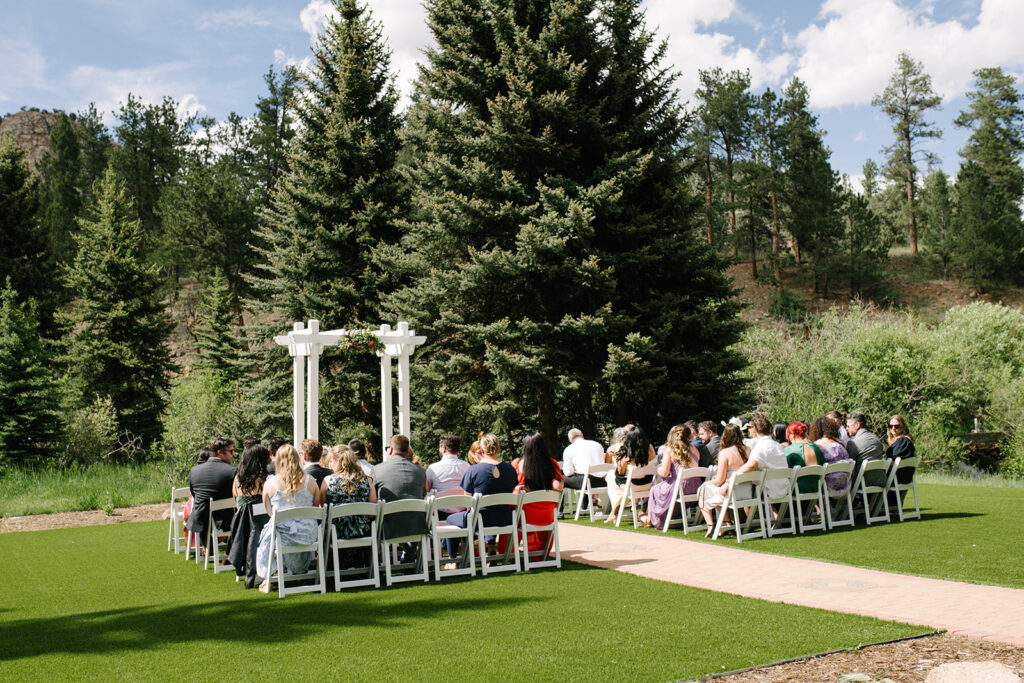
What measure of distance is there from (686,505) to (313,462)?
5.32 meters

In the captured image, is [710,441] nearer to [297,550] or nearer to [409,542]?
[409,542]

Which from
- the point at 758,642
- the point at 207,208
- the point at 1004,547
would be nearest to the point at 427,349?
the point at 1004,547

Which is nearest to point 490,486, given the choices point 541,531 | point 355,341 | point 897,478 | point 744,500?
point 541,531

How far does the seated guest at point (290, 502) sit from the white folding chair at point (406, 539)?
0.69m

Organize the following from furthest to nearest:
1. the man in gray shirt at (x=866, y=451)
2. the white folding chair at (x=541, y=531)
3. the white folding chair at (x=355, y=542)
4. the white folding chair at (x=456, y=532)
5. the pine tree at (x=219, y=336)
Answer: the pine tree at (x=219, y=336) < the man in gray shirt at (x=866, y=451) < the white folding chair at (x=541, y=531) < the white folding chair at (x=456, y=532) < the white folding chair at (x=355, y=542)

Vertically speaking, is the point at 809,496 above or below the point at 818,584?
above

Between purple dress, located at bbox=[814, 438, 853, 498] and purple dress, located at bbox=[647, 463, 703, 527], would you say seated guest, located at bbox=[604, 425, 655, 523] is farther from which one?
purple dress, located at bbox=[814, 438, 853, 498]

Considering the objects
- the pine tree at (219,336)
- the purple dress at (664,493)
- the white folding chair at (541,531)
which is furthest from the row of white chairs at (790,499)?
the pine tree at (219,336)

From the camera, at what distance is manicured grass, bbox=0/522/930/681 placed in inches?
205

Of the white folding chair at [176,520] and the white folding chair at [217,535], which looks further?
the white folding chair at [176,520]

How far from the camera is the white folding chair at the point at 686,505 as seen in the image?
10648 mm

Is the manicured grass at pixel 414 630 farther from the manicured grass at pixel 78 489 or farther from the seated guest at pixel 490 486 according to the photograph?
the manicured grass at pixel 78 489

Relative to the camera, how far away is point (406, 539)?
→ 26.8ft

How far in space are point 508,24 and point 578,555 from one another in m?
16.2
